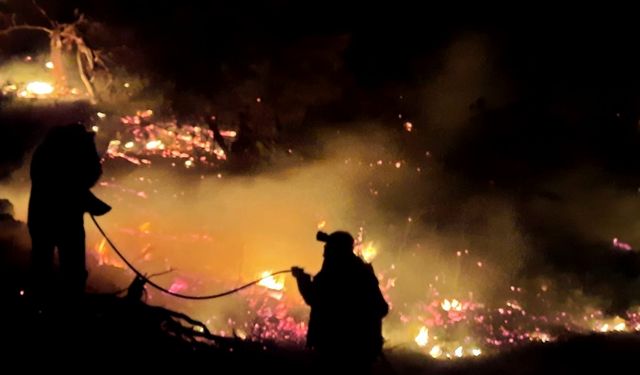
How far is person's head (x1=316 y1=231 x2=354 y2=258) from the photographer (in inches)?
215

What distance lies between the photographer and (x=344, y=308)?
5.61 metres

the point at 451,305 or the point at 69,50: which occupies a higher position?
the point at 69,50

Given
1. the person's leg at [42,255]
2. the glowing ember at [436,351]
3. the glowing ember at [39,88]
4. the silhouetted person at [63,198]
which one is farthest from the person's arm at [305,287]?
the glowing ember at [39,88]

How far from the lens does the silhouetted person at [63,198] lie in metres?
5.64

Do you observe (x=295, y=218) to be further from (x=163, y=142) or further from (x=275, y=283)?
(x=163, y=142)

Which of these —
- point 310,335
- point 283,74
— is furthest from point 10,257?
point 283,74

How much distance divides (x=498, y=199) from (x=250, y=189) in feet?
28.3

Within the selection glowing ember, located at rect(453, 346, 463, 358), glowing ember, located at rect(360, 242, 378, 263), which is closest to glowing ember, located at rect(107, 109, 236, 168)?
glowing ember, located at rect(360, 242, 378, 263)

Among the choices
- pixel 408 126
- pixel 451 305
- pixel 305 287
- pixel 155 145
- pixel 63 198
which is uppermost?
pixel 408 126

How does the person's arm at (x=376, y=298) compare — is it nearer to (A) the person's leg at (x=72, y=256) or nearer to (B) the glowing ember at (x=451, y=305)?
(A) the person's leg at (x=72, y=256)

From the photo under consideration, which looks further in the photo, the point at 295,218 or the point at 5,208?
the point at 295,218

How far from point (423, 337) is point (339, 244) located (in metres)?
11.1

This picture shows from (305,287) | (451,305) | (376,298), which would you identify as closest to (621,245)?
(451,305)

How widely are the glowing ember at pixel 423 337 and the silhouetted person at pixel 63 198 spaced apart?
11068 mm
